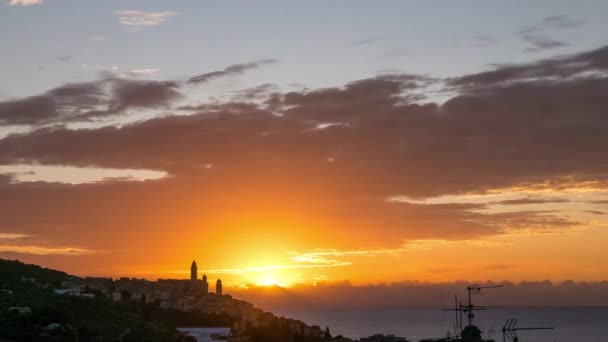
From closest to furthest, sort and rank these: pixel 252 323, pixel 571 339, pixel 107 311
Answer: pixel 107 311 < pixel 252 323 < pixel 571 339

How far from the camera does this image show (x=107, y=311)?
87.2m

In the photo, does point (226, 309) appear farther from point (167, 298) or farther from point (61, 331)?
point (61, 331)

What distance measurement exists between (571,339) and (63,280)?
402ft

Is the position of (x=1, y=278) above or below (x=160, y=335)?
above

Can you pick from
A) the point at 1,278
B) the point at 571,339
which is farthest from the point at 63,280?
the point at 571,339

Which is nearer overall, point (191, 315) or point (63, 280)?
point (63, 280)

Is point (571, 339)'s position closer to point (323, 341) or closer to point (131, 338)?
point (323, 341)

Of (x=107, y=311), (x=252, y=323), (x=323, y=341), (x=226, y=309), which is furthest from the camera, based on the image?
(x=226, y=309)

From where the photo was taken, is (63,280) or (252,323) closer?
(63,280)

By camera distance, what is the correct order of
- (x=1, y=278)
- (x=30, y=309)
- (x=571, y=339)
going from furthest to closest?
(x=571, y=339)
(x=1, y=278)
(x=30, y=309)

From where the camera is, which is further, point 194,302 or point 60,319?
point 194,302

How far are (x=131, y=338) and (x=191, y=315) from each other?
61.9 metres

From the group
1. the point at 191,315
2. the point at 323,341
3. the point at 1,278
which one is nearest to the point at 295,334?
the point at 323,341

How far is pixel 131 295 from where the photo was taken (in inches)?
5743
